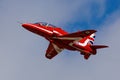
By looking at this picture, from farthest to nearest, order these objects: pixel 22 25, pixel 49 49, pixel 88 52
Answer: pixel 49 49, pixel 88 52, pixel 22 25

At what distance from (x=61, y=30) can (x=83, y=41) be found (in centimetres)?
716

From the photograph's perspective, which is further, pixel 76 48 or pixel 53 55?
pixel 53 55

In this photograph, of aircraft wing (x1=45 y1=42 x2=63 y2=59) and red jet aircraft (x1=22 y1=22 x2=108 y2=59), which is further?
aircraft wing (x1=45 y1=42 x2=63 y2=59)

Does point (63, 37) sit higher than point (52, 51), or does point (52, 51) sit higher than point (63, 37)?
point (52, 51)

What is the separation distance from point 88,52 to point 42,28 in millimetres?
12629

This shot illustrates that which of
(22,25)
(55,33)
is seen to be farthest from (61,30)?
(22,25)

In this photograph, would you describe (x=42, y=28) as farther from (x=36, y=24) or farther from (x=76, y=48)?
(x=76, y=48)

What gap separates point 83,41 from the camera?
335ft

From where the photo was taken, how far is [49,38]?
316 ft

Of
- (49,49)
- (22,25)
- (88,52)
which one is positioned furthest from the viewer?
(49,49)

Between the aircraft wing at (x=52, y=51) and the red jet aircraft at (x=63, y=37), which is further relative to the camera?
the aircraft wing at (x=52, y=51)

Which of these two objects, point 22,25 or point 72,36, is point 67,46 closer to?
point 72,36

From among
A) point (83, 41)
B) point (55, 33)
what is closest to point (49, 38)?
point (55, 33)

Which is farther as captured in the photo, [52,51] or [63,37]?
[52,51]
